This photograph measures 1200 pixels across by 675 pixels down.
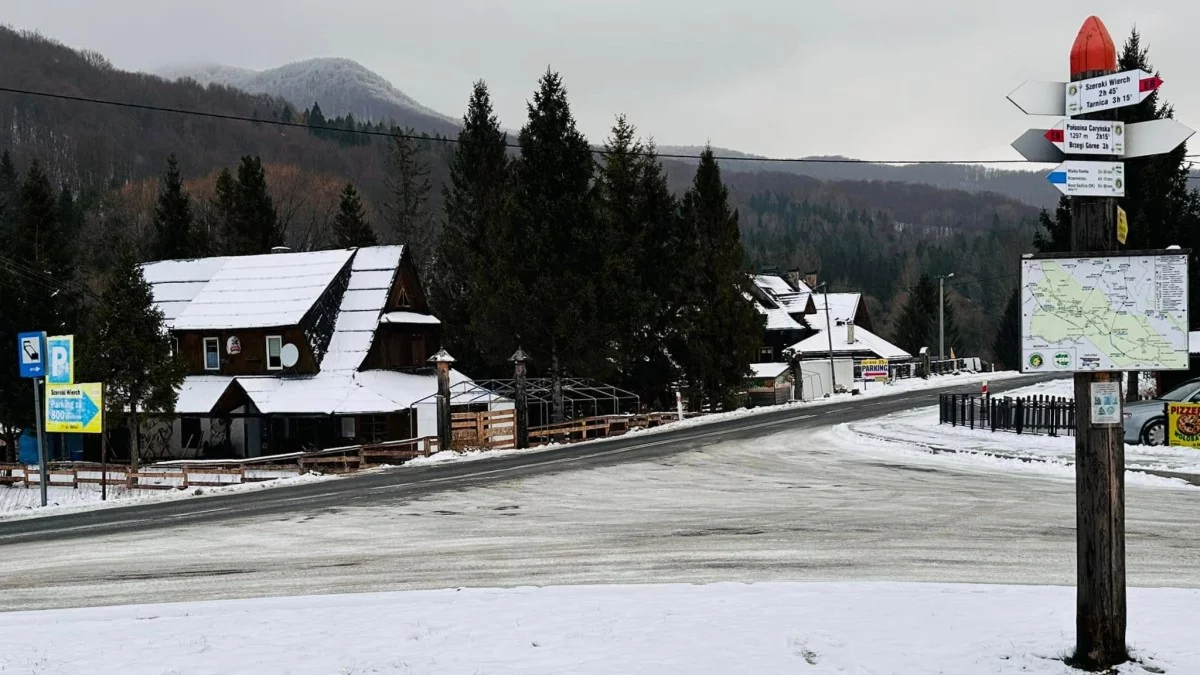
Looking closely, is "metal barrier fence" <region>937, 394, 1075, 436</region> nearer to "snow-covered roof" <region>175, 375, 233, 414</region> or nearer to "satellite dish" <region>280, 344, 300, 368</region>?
"satellite dish" <region>280, 344, 300, 368</region>

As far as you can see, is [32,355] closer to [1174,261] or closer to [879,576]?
[879,576]

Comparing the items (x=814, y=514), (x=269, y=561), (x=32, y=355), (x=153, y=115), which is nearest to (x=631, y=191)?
(x=32, y=355)

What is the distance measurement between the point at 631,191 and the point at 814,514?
112 ft

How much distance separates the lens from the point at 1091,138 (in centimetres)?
710

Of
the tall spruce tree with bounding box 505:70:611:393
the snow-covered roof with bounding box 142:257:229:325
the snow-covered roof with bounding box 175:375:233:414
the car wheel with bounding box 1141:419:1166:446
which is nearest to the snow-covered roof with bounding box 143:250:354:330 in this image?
the snow-covered roof with bounding box 142:257:229:325

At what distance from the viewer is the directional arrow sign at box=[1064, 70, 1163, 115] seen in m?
6.96

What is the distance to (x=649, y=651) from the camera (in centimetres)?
725

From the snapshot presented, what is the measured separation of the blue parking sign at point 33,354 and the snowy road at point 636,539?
969cm

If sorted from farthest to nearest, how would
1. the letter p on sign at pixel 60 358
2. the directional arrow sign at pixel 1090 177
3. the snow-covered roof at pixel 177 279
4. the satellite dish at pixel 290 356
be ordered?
1. the snow-covered roof at pixel 177 279
2. the satellite dish at pixel 290 356
3. the letter p on sign at pixel 60 358
4. the directional arrow sign at pixel 1090 177

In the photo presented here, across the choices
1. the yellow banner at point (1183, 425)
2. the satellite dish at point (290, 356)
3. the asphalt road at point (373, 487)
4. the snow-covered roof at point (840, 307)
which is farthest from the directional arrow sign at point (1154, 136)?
the snow-covered roof at point (840, 307)

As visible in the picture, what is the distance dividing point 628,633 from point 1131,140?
5338mm

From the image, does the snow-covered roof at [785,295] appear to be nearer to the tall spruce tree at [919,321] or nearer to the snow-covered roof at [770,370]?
the tall spruce tree at [919,321]

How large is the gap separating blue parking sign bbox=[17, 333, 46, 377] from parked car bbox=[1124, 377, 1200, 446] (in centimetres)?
2920

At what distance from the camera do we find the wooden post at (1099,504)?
6.92 m
